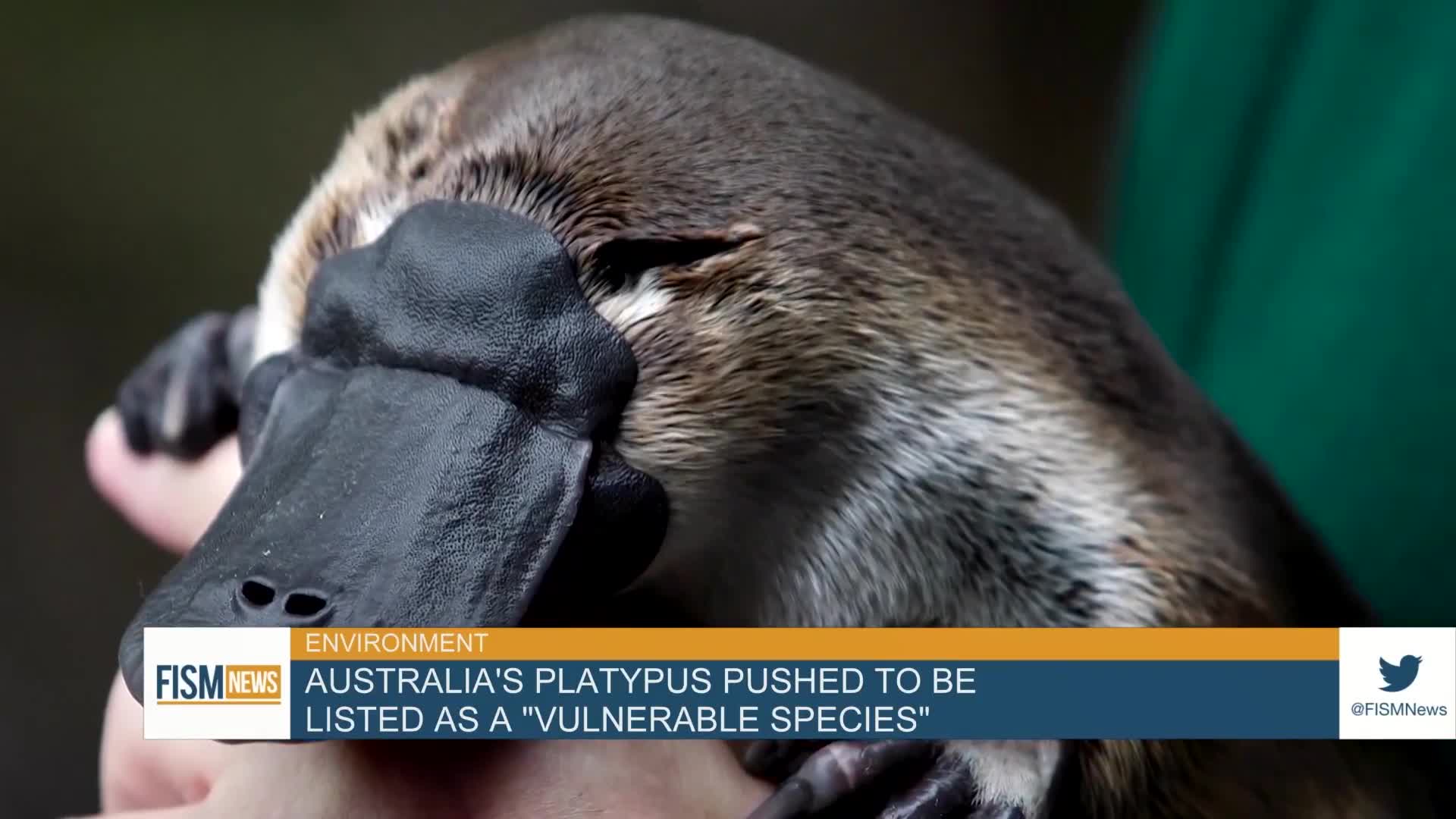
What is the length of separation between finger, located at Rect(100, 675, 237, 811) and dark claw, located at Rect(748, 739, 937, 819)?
0.85ft

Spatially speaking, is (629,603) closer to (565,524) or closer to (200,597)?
(565,524)

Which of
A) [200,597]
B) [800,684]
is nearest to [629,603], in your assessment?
[800,684]

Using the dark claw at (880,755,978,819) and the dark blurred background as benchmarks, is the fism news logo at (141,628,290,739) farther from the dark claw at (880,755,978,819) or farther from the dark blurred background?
the dark blurred background

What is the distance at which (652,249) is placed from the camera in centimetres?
67

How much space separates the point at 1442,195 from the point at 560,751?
0.99 m

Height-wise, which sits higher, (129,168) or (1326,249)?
(1326,249)

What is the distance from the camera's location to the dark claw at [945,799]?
67 cm

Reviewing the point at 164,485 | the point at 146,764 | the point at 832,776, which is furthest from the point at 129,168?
the point at 832,776

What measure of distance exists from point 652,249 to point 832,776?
11.5 inches

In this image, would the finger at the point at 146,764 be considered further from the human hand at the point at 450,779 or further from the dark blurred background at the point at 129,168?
the dark blurred background at the point at 129,168

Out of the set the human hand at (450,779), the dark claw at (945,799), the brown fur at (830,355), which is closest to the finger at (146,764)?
the human hand at (450,779)

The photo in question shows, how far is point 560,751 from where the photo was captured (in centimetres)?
56

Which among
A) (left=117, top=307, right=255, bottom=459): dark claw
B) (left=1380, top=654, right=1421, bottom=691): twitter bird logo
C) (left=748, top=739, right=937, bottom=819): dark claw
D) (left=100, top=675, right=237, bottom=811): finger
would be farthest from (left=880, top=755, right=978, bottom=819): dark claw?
(left=117, top=307, right=255, bottom=459): dark claw

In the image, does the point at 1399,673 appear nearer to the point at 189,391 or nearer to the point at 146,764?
the point at 146,764
